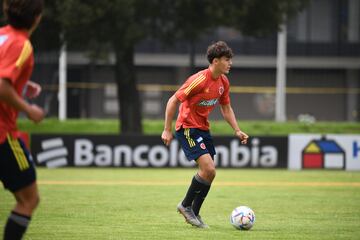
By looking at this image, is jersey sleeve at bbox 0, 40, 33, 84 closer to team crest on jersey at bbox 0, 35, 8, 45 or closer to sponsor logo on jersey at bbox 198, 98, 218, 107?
team crest on jersey at bbox 0, 35, 8, 45

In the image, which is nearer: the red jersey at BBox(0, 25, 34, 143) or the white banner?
the red jersey at BBox(0, 25, 34, 143)

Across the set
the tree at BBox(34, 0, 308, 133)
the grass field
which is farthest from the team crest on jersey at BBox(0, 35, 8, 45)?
the tree at BBox(34, 0, 308, 133)

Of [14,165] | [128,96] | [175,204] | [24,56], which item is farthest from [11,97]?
[128,96]

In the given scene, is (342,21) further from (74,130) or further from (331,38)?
(74,130)

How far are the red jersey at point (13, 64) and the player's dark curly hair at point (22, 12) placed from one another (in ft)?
0.20

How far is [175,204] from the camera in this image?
13859mm

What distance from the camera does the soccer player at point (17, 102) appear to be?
6.39m

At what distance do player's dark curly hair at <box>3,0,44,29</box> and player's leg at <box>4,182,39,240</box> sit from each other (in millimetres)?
1268

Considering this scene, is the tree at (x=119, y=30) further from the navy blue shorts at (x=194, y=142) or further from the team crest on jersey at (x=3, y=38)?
the team crest on jersey at (x=3, y=38)

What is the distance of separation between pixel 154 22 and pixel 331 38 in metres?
20.1

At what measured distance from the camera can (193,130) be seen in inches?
423

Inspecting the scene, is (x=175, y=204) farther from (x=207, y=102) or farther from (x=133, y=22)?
(x=133, y=22)

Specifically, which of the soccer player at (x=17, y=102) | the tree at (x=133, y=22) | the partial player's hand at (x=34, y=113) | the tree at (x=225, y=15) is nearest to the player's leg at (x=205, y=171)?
the soccer player at (x=17, y=102)

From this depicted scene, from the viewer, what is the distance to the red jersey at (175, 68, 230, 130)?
34.7ft
